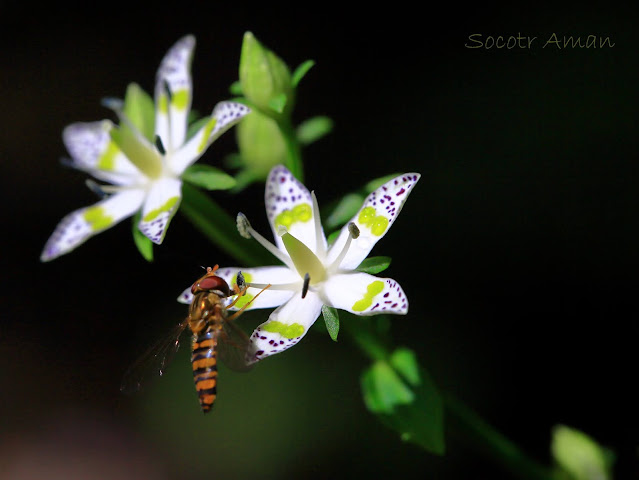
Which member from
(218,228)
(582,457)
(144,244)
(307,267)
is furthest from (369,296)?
(582,457)

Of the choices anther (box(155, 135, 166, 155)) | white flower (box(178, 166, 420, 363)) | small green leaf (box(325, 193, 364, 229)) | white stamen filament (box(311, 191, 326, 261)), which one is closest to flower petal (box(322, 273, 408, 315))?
white flower (box(178, 166, 420, 363))

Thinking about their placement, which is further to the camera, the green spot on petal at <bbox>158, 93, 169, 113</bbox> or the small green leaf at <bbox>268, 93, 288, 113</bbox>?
the green spot on petal at <bbox>158, 93, 169, 113</bbox>

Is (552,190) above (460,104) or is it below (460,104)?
below

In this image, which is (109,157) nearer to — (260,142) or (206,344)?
(260,142)

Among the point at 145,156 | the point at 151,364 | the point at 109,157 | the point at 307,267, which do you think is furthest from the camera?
the point at 109,157

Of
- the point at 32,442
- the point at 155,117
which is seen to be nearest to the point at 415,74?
the point at 155,117

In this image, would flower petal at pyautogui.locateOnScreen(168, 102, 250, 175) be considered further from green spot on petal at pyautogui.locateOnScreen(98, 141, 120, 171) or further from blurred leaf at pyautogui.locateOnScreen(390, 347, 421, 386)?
blurred leaf at pyautogui.locateOnScreen(390, 347, 421, 386)

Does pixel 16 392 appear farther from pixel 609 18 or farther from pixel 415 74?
pixel 609 18
